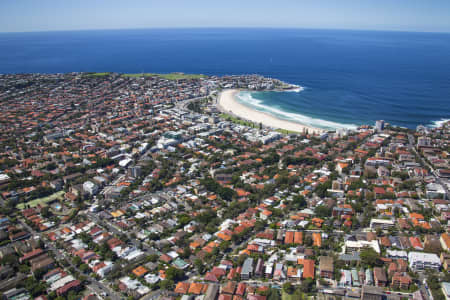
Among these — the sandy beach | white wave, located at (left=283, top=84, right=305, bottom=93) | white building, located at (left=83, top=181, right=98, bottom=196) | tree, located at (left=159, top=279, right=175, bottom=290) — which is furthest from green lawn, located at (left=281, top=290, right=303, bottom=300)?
white wave, located at (left=283, top=84, right=305, bottom=93)

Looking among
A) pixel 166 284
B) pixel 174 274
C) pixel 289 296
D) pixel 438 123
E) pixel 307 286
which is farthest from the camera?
pixel 438 123

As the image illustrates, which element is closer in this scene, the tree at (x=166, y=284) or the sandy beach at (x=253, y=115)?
the tree at (x=166, y=284)

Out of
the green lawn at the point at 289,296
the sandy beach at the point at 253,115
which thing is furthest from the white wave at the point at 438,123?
the green lawn at the point at 289,296

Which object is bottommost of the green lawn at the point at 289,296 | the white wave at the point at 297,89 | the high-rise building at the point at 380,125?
the green lawn at the point at 289,296

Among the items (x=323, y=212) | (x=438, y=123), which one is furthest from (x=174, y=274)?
(x=438, y=123)

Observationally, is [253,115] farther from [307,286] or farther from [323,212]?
[307,286]

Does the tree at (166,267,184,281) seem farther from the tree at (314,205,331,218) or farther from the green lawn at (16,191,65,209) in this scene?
the green lawn at (16,191,65,209)

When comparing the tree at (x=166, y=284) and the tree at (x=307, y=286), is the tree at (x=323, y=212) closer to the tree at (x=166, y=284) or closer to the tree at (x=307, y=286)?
the tree at (x=307, y=286)
